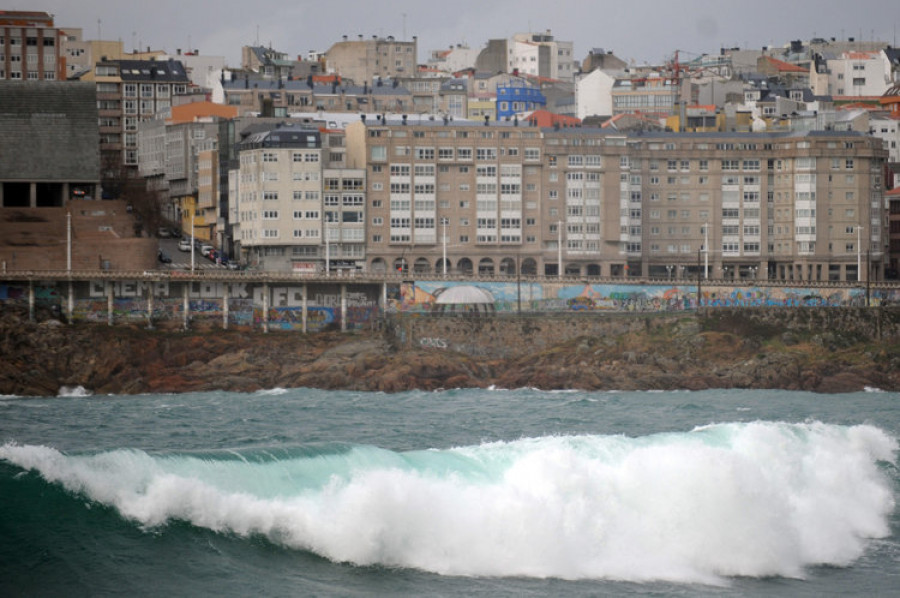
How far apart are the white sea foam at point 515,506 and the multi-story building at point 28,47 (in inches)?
4050

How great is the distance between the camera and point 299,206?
106188 millimetres

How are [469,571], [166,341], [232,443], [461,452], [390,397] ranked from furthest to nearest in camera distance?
[166,341]
[390,397]
[232,443]
[461,452]
[469,571]

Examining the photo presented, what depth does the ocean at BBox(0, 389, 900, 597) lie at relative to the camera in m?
29.7

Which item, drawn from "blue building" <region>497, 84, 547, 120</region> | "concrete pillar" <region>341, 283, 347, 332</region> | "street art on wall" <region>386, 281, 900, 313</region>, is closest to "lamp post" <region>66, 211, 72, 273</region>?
"concrete pillar" <region>341, 283, 347, 332</region>

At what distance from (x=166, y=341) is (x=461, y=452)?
5143cm

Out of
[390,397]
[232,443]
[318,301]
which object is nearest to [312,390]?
[390,397]

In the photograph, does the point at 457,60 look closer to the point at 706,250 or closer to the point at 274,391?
the point at 706,250

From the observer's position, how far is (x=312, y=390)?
3194 inches

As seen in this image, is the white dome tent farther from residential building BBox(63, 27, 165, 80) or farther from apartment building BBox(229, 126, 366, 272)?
residential building BBox(63, 27, 165, 80)

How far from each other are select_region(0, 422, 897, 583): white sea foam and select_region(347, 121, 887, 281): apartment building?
228 ft

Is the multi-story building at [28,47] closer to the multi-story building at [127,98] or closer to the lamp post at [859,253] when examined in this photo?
the multi-story building at [127,98]

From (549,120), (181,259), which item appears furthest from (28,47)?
(549,120)

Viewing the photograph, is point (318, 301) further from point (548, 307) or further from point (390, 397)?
point (390, 397)

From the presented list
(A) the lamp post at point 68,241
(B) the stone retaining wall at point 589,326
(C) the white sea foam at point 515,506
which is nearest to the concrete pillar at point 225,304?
(A) the lamp post at point 68,241
